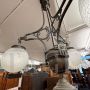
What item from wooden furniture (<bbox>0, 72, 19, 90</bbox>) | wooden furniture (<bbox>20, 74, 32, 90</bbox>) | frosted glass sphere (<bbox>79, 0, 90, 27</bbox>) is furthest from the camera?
wooden furniture (<bbox>0, 72, 19, 90</bbox>)

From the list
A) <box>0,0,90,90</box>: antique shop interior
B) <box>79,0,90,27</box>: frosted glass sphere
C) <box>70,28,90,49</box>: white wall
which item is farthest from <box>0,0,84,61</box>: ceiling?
<box>79,0,90,27</box>: frosted glass sphere

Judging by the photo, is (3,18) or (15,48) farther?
(3,18)

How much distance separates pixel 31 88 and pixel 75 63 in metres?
0.36

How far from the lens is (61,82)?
626 mm

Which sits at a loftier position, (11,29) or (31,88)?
(11,29)

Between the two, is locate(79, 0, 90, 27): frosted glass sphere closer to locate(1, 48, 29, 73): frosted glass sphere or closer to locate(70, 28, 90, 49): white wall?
locate(1, 48, 29, 73): frosted glass sphere

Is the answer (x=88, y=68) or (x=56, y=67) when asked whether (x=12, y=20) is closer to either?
(x=56, y=67)

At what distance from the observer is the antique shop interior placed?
1.94ft

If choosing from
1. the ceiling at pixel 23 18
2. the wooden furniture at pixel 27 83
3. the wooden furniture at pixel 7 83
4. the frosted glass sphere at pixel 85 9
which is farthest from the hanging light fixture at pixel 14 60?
the wooden furniture at pixel 7 83

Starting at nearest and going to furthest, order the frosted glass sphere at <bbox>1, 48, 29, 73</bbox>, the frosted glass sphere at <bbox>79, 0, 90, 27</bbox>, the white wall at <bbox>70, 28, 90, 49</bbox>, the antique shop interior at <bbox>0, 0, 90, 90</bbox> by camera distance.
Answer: the frosted glass sphere at <bbox>79, 0, 90, 27</bbox>, the antique shop interior at <bbox>0, 0, 90, 90</bbox>, the frosted glass sphere at <bbox>1, 48, 29, 73</bbox>, the white wall at <bbox>70, 28, 90, 49</bbox>

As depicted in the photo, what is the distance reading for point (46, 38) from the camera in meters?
1.20

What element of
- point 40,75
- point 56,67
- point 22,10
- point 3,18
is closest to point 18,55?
point 56,67

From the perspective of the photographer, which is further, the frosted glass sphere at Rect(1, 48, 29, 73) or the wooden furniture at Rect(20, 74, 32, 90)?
the wooden furniture at Rect(20, 74, 32, 90)

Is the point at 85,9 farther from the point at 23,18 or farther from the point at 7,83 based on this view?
the point at 7,83
